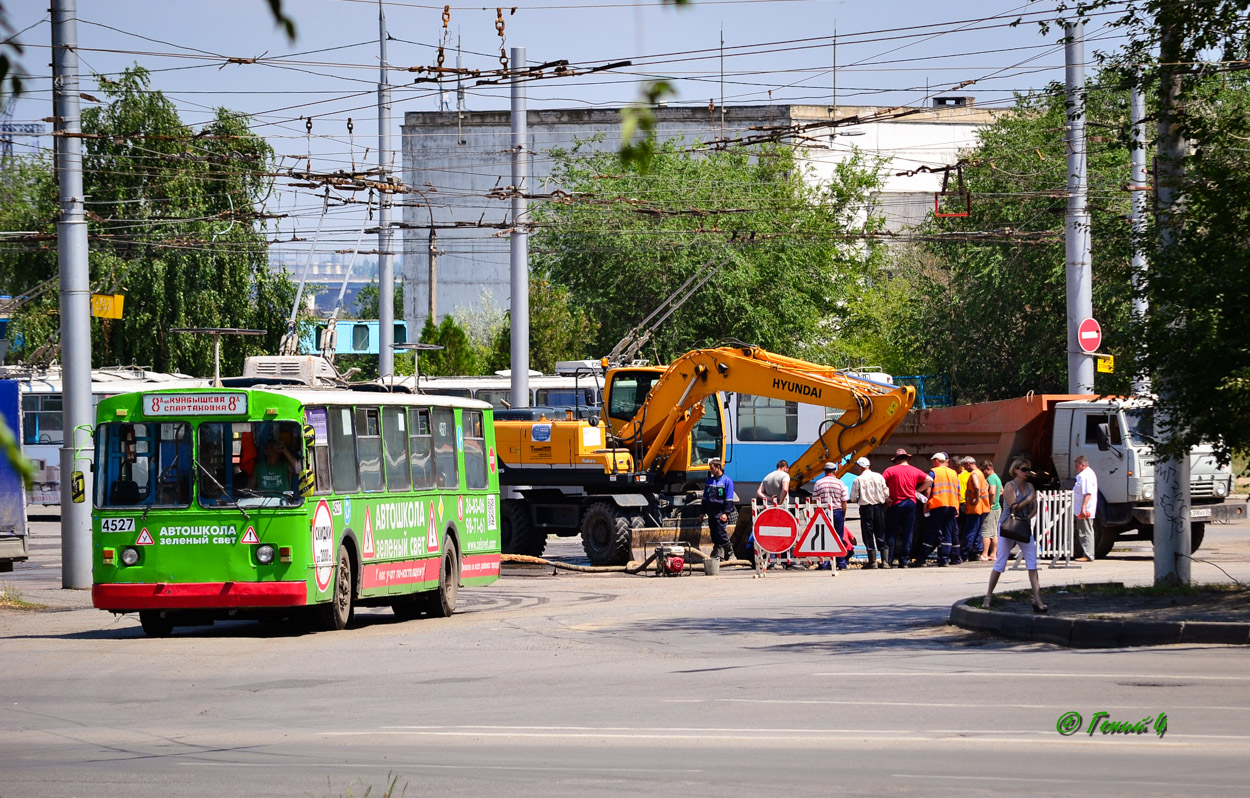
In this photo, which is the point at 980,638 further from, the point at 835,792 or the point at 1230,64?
the point at 835,792

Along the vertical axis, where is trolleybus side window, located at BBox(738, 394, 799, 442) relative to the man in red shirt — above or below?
above

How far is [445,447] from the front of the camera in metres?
19.0

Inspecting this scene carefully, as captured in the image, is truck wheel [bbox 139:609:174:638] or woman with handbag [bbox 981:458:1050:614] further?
truck wheel [bbox 139:609:174:638]

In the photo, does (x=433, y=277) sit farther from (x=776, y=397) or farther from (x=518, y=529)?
(x=776, y=397)

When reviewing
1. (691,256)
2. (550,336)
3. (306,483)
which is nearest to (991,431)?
(306,483)

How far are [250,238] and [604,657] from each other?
33.7m

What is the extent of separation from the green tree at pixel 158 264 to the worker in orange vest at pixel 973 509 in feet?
82.2

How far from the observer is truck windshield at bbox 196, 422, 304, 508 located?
15.7 meters

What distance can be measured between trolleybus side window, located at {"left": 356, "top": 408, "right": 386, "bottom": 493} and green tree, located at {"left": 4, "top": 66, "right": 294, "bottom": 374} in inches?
1111

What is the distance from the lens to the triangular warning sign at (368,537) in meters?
16.8

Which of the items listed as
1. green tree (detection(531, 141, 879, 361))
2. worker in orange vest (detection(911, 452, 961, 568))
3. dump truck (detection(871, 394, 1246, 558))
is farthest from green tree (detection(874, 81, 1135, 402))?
worker in orange vest (detection(911, 452, 961, 568))

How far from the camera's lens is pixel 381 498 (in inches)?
677

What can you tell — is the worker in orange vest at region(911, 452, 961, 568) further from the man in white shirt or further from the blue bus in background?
the blue bus in background

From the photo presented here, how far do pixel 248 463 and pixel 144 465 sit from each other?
110 centimetres
